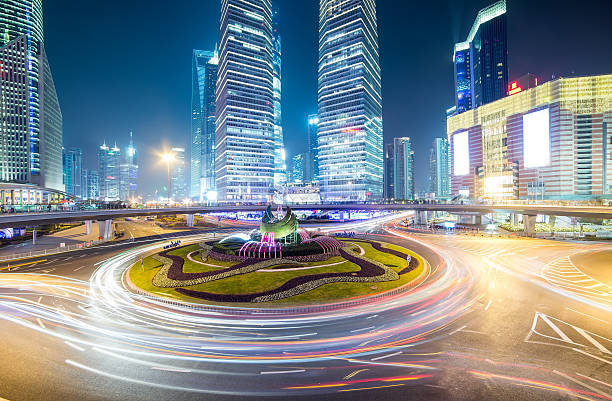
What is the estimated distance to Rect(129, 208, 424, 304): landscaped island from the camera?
2623 centimetres

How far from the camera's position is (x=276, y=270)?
32406 millimetres

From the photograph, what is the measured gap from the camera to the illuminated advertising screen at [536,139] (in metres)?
116

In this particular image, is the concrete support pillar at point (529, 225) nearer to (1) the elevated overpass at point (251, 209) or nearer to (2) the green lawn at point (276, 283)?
(1) the elevated overpass at point (251, 209)

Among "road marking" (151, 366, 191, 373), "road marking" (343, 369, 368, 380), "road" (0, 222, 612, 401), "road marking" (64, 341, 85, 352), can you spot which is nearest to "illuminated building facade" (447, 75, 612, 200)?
"road" (0, 222, 612, 401)

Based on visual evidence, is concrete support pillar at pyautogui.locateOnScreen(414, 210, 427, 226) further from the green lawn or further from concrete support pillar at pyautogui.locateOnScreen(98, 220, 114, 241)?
concrete support pillar at pyautogui.locateOnScreen(98, 220, 114, 241)

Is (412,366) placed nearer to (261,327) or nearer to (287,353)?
(287,353)

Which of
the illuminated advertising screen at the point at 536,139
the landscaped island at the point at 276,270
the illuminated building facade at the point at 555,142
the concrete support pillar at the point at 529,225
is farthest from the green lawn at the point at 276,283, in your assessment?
the illuminated advertising screen at the point at 536,139

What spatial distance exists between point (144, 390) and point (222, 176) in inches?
7047

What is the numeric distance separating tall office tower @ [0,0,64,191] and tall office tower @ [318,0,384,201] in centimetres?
16053

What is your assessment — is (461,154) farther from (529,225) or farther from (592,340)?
(592,340)

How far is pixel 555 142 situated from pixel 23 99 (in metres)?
248

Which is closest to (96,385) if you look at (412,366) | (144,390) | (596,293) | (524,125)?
(144,390)

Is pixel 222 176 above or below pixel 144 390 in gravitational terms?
above

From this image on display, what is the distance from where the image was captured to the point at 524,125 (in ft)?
409
